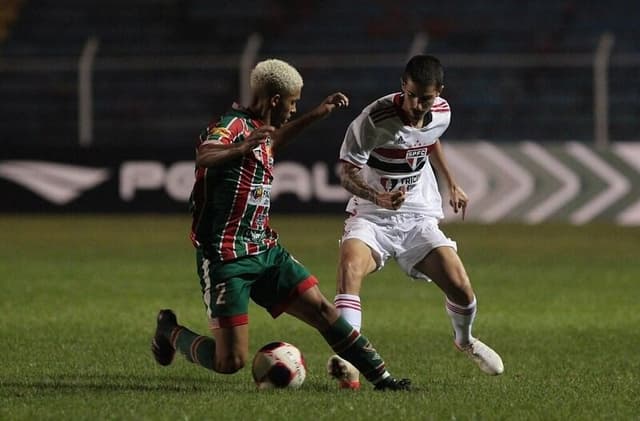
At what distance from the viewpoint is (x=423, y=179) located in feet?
30.1

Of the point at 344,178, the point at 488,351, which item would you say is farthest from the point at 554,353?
the point at 344,178

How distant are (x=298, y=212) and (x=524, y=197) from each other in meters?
3.65

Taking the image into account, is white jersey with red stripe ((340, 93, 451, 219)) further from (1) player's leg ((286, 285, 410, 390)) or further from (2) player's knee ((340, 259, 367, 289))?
(1) player's leg ((286, 285, 410, 390))

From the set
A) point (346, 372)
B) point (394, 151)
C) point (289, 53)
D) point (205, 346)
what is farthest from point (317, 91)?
point (205, 346)

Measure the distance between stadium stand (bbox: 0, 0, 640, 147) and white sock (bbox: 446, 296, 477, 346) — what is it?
1478 centimetres

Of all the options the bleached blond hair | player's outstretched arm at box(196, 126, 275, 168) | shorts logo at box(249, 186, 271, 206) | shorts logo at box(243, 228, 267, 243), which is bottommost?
shorts logo at box(243, 228, 267, 243)

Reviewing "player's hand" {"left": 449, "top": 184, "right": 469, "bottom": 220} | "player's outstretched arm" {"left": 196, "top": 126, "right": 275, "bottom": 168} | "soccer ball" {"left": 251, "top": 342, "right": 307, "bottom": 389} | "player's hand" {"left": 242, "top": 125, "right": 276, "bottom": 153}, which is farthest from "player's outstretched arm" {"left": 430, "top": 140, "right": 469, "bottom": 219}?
"player's hand" {"left": 242, "top": 125, "right": 276, "bottom": 153}

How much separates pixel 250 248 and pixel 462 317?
172 centimetres

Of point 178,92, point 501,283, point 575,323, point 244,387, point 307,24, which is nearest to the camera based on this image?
point 244,387

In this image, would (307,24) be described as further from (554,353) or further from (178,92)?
(554,353)

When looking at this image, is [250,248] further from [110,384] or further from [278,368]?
[110,384]

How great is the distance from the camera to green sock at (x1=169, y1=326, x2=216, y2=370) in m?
7.92

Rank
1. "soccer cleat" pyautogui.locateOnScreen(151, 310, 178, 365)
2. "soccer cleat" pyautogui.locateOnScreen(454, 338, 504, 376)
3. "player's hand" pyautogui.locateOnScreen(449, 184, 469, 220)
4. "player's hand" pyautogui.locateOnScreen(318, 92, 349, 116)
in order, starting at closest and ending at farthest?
"player's hand" pyautogui.locateOnScreen(318, 92, 349, 116), "soccer cleat" pyautogui.locateOnScreen(151, 310, 178, 365), "soccer cleat" pyautogui.locateOnScreen(454, 338, 504, 376), "player's hand" pyautogui.locateOnScreen(449, 184, 469, 220)

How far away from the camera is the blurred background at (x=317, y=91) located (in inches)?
890
